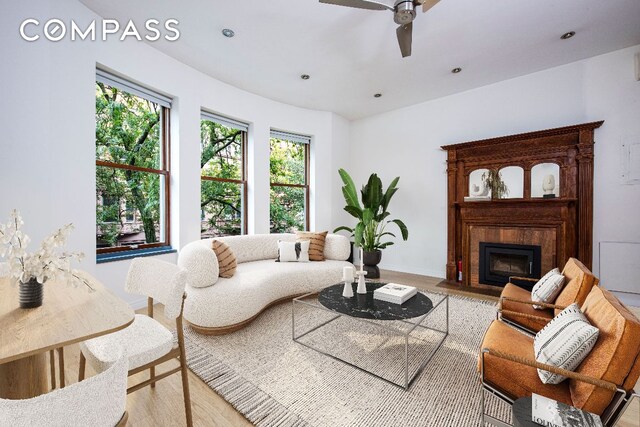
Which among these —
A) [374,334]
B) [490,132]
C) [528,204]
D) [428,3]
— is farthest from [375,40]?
[374,334]

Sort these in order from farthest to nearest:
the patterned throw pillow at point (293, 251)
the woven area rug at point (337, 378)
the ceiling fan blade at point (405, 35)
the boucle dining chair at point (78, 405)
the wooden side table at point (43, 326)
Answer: the patterned throw pillow at point (293, 251)
the ceiling fan blade at point (405, 35)
the woven area rug at point (337, 378)
the wooden side table at point (43, 326)
the boucle dining chair at point (78, 405)

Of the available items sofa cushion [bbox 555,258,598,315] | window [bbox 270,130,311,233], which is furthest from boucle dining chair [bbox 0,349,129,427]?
window [bbox 270,130,311,233]

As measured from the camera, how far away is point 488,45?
3.29 metres

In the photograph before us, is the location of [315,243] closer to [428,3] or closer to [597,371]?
[428,3]

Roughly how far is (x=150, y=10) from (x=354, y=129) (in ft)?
13.2

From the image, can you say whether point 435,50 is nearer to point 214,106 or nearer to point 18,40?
point 214,106

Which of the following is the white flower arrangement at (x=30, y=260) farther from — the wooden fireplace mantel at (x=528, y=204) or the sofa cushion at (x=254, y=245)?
the wooden fireplace mantel at (x=528, y=204)

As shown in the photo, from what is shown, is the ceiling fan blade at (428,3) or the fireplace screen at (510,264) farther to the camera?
the fireplace screen at (510,264)

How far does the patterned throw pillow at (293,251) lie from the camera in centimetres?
377

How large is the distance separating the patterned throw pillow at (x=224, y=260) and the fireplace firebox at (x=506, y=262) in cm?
351

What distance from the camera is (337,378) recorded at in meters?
1.93

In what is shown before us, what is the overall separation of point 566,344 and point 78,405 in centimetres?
180

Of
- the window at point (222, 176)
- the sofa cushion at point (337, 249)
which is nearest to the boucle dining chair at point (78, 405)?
the sofa cushion at point (337, 249)

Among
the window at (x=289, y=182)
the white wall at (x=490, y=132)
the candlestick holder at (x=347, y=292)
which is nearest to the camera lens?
the candlestick holder at (x=347, y=292)
